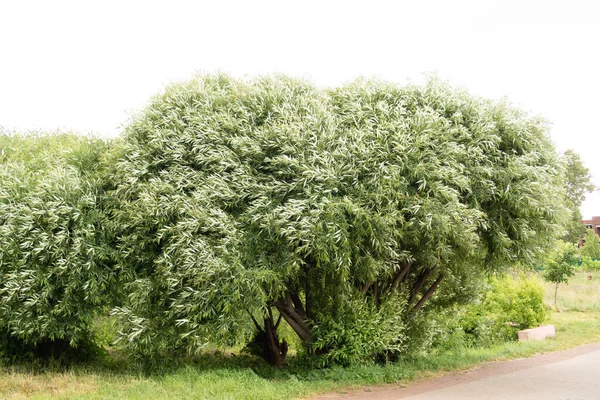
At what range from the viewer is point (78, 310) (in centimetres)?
1387

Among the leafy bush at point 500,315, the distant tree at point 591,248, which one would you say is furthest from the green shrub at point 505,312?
the distant tree at point 591,248

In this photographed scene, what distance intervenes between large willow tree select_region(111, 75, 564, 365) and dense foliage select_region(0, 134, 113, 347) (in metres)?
0.77

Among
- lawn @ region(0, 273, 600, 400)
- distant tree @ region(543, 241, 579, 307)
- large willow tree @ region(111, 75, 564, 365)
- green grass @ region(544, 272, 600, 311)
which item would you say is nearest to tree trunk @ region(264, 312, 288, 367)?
lawn @ region(0, 273, 600, 400)

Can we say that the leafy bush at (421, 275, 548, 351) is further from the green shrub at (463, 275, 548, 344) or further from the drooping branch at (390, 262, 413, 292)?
the drooping branch at (390, 262, 413, 292)

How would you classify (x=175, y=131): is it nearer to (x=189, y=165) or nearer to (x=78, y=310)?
(x=189, y=165)

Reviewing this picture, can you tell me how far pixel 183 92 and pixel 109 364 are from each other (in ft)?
25.2

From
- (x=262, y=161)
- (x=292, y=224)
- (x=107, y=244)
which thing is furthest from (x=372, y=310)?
(x=107, y=244)

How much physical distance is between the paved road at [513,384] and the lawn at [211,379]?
0.56m

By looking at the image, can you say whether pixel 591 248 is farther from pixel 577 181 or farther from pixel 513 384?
pixel 513 384

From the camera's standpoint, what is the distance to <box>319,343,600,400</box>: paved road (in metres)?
11.7

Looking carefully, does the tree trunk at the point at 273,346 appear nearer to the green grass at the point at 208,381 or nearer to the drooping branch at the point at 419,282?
the green grass at the point at 208,381

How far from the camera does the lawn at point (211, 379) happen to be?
11.2 m

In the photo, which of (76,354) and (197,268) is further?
(76,354)

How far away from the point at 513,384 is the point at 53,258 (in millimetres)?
11139
